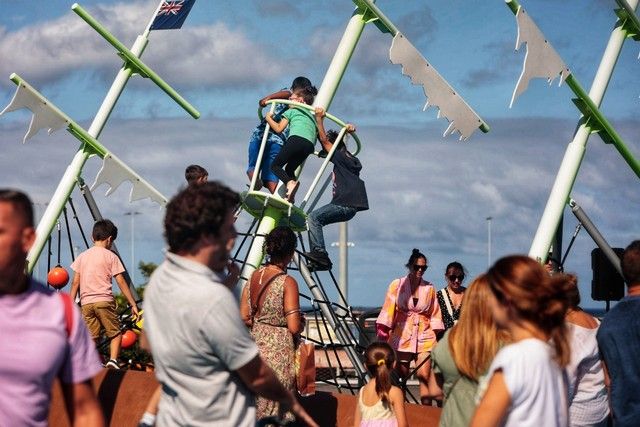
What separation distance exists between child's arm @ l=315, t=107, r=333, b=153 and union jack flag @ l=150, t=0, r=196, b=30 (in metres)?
4.73

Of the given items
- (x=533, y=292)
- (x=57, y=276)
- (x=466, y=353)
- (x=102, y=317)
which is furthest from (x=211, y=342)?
(x=57, y=276)

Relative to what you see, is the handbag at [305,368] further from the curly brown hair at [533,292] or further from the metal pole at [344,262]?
the metal pole at [344,262]

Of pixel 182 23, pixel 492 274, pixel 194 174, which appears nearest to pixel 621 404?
pixel 492 274

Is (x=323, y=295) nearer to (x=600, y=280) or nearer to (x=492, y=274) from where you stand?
(x=600, y=280)

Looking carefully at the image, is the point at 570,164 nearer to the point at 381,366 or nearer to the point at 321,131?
the point at 321,131

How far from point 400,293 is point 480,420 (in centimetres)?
728

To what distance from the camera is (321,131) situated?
36.7ft

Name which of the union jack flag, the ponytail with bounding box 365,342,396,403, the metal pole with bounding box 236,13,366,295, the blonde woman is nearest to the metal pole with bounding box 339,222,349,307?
the union jack flag

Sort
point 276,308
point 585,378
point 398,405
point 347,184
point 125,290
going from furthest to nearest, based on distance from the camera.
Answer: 1. point 125,290
2. point 347,184
3. point 398,405
4. point 276,308
5. point 585,378

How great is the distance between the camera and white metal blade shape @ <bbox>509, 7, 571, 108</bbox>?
11062 mm

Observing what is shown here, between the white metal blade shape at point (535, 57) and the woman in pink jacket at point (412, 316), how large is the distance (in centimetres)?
191

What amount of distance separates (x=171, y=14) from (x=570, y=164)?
5.75 m

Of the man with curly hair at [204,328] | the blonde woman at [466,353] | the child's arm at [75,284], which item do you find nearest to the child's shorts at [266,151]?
the child's arm at [75,284]

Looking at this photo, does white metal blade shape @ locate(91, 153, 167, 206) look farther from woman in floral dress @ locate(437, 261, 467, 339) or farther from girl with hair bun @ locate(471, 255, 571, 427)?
girl with hair bun @ locate(471, 255, 571, 427)
